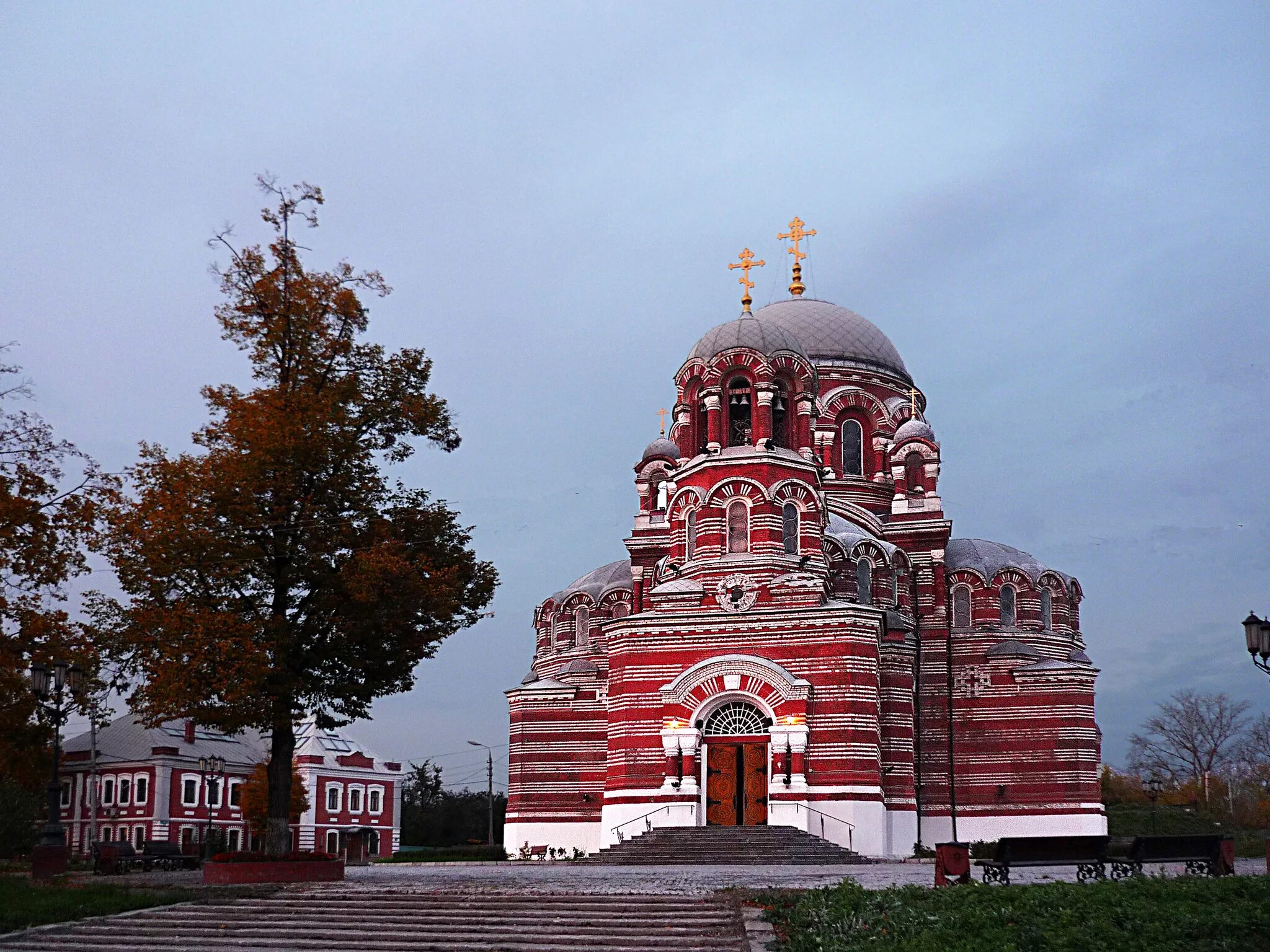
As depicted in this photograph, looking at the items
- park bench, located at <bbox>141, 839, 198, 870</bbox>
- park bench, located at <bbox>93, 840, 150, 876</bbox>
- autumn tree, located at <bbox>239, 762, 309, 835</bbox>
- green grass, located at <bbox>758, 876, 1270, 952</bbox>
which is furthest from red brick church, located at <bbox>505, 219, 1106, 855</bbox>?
green grass, located at <bbox>758, 876, 1270, 952</bbox>

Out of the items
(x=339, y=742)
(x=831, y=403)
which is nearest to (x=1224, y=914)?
(x=831, y=403)

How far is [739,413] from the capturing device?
3584 cm

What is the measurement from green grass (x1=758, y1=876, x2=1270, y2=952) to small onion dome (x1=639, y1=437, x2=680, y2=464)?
27.1m

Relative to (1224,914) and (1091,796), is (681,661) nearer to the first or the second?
(1091,796)

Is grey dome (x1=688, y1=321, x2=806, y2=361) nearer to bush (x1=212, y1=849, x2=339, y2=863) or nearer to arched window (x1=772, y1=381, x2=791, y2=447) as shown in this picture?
arched window (x1=772, y1=381, x2=791, y2=447)

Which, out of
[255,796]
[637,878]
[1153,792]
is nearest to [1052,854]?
[637,878]

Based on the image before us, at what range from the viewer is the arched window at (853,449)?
43375 millimetres

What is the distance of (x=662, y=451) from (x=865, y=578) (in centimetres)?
809

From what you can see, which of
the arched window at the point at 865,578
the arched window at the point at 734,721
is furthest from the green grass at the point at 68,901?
the arched window at the point at 865,578

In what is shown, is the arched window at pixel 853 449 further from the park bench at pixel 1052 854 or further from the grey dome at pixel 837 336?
the park bench at pixel 1052 854

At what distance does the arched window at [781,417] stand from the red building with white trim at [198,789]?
2148 cm

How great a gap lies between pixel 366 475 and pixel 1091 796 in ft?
75.1

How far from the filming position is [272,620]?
74.9ft

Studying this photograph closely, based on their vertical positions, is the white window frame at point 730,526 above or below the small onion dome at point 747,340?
below
